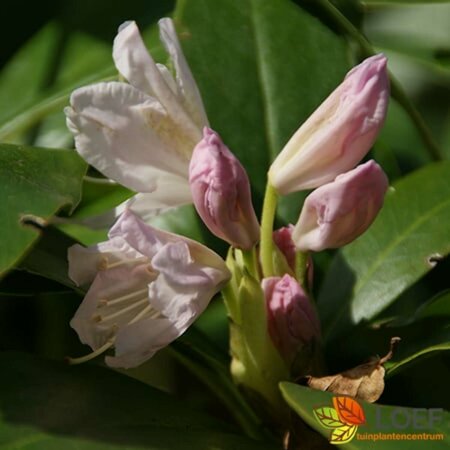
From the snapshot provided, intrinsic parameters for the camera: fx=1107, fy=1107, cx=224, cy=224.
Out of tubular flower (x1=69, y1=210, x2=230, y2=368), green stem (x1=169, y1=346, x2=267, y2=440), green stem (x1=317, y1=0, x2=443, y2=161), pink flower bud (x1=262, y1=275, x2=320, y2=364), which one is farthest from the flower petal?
green stem (x1=317, y1=0, x2=443, y2=161)

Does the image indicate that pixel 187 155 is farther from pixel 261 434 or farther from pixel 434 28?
pixel 434 28

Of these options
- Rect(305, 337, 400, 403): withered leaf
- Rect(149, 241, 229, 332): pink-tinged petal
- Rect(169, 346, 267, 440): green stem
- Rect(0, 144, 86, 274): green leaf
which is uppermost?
Rect(0, 144, 86, 274): green leaf

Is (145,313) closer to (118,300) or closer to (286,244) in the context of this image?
(118,300)

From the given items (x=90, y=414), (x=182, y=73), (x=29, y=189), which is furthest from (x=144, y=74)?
(x=90, y=414)

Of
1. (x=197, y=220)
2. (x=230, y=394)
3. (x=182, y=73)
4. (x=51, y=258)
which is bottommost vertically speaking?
(x=230, y=394)

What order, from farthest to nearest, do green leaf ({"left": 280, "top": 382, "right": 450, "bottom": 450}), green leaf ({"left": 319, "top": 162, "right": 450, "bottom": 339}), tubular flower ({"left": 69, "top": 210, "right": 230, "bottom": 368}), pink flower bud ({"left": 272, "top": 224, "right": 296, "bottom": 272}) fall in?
1. green leaf ({"left": 319, "top": 162, "right": 450, "bottom": 339})
2. pink flower bud ({"left": 272, "top": 224, "right": 296, "bottom": 272})
3. tubular flower ({"left": 69, "top": 210, "right": 230, "bottom": 368})
4. green leaf ({"left": 280, "top": 382, "right": 450, "bottom": 450})

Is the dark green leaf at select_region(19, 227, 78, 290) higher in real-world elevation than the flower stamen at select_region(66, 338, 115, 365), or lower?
higher

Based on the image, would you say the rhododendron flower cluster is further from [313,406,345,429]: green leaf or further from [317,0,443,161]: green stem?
[317,0,443,161]: green stem

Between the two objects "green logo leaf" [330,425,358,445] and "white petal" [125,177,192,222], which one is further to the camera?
"white petal" [125,177,192,222]
